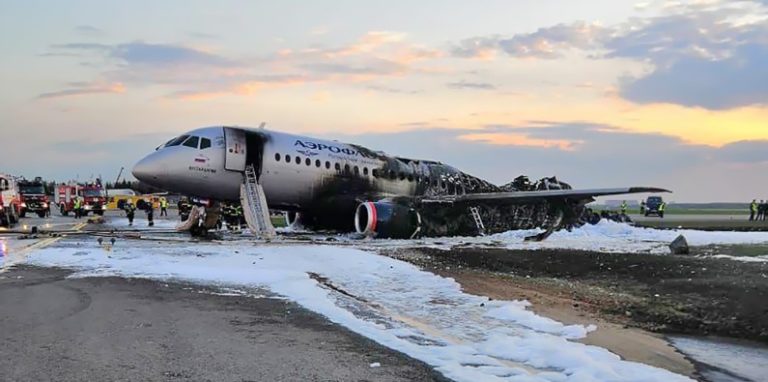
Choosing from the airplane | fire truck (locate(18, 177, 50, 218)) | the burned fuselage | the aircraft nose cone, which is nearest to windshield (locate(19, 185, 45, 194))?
fire truck (locate(18, 177, 50, 218))

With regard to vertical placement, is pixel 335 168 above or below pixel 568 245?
above

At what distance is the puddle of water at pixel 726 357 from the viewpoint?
546cm

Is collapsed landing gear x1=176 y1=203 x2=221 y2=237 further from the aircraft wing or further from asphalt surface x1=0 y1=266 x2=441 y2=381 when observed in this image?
asphalt surface x1=0 y1=266 x2=441 y2=381

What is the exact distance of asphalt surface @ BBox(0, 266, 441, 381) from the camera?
521cm

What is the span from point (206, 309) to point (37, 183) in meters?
46.6

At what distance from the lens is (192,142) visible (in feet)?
71.5

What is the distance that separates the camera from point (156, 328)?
6922 millimetres

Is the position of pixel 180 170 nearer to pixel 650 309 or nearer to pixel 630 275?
pixel 630 275

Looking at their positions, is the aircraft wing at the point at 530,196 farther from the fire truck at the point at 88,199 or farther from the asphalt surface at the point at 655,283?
the fire truck at the point at 88,199

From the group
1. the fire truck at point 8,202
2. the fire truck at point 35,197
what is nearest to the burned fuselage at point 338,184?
the fire truck at point 8,202

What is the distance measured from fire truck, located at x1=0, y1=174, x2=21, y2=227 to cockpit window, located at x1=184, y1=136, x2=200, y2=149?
43.4 feet

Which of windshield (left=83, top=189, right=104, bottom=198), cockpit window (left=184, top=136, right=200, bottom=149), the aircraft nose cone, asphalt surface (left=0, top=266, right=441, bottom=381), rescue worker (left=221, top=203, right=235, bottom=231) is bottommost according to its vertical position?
asphalt surface (left=0, top=266, right=441, bottom=381)

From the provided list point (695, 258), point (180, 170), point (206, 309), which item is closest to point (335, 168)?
point (180, 170)

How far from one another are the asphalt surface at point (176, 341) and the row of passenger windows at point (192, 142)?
1268 cm
